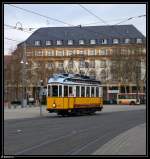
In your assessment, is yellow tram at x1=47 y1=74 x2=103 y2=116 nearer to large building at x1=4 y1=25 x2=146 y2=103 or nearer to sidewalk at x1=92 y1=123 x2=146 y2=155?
sidewalk at x1=92 y1=123 x2=146 y2=155

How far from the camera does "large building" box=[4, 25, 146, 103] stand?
96312mm

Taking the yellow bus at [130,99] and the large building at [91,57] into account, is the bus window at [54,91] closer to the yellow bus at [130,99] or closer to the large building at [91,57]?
the large building at [91,57]

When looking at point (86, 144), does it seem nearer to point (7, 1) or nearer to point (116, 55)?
point (7, 1)

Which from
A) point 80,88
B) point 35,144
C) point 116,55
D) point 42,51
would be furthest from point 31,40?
point 35,144

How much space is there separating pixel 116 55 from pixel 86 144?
8677 cm

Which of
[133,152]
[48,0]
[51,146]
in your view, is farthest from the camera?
[51,146]

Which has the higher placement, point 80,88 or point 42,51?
point 42,51

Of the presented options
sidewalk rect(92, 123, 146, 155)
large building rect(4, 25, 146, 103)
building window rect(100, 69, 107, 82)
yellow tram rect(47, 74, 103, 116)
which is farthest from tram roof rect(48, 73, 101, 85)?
building window rect(100, 69, 107, 82)

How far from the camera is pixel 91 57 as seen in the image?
119 meters

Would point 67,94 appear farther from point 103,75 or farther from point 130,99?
point 103,75

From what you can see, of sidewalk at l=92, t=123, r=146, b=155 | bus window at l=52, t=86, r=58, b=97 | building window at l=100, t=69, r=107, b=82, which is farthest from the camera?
building window at l=100, t=69, r=107, b=82

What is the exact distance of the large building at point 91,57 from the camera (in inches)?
3792

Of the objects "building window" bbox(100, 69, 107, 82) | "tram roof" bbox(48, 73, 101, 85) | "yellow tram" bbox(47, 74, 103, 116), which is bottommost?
"yellow tram" bbox(47, 74, 103, 116)

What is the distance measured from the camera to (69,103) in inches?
1672
